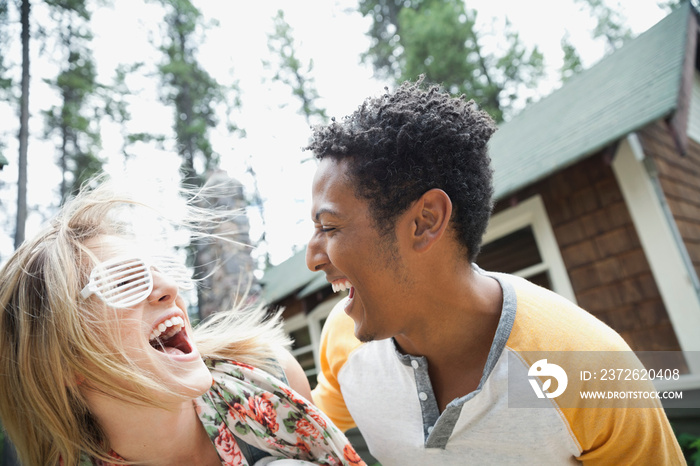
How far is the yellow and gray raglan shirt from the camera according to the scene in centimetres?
149

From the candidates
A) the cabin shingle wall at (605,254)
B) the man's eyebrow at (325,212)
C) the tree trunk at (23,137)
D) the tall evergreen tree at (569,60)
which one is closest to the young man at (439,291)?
the man's eyebrow at (325,212)

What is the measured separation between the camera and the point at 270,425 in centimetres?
167

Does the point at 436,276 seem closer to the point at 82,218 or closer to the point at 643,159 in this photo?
the point at 82,218

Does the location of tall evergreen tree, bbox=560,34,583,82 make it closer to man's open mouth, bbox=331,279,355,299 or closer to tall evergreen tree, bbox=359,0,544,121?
tall evergreen tree, bbox=359,0,544,121

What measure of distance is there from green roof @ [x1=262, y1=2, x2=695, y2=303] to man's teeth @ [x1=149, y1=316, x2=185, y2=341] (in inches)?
152

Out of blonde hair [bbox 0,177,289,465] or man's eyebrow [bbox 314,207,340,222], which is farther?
man's eyebrow [bbox 314,207,340,222]

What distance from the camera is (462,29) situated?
1772 cm

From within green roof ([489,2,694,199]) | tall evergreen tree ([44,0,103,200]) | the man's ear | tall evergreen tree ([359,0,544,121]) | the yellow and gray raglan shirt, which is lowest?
the yellow and gray raglan shirt

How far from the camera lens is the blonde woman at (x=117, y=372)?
1437 mm

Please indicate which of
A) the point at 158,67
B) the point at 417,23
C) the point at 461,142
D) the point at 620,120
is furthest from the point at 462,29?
the point at 461,142

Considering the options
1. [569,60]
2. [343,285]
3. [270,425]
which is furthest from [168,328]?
[569,60]

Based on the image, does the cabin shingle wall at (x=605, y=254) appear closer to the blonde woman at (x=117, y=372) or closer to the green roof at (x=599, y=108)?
the green roof at (x=599, y=108)

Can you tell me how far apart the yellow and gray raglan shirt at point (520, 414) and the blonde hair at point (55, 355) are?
3.06ft

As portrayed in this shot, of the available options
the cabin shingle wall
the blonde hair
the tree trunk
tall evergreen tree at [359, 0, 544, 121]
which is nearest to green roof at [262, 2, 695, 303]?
the cabin shingle wall
